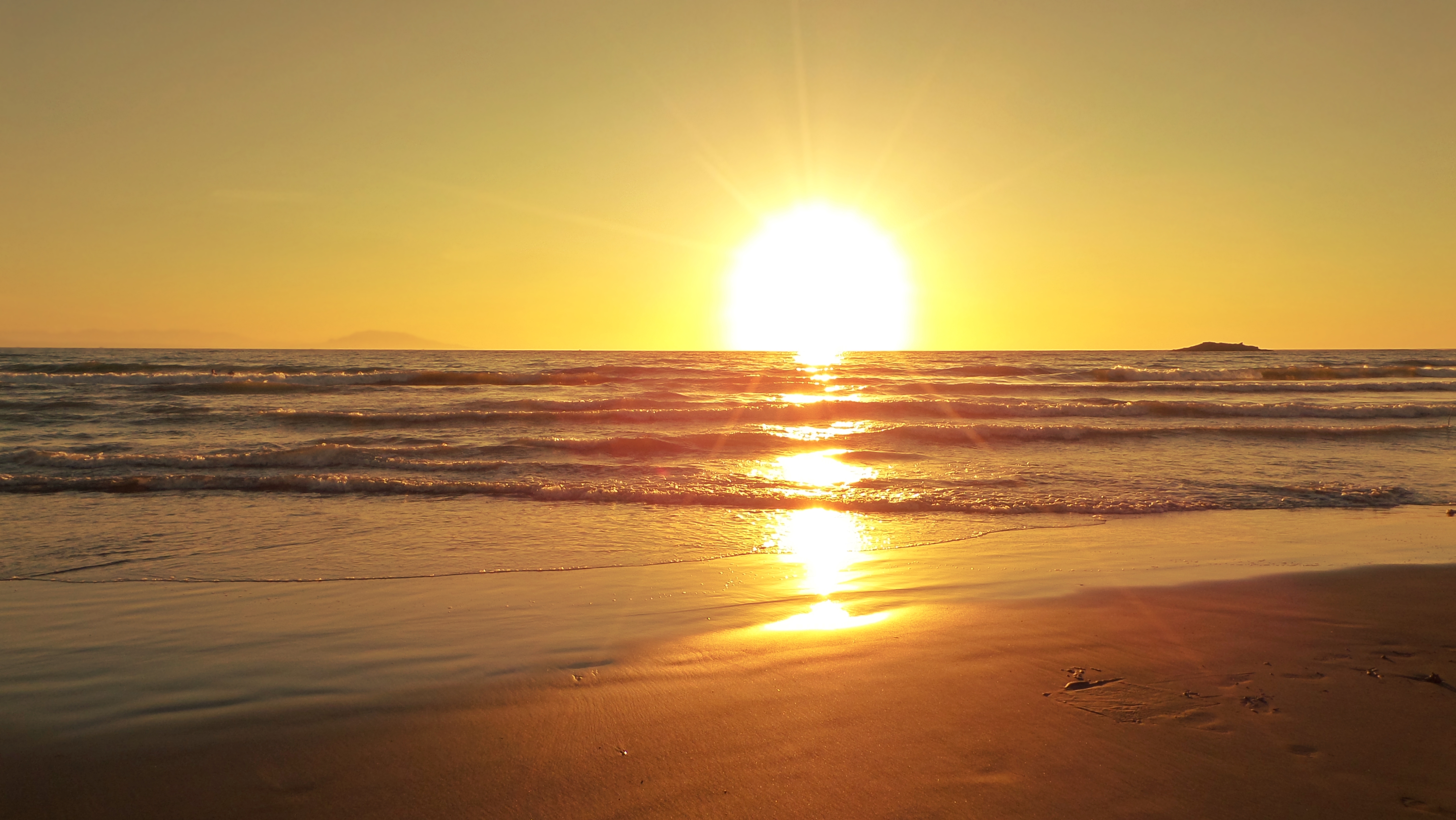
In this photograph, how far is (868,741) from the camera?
3.22m

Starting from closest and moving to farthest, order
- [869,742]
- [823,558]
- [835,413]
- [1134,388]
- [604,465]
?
[869,742] → [823,558] → [604,465] → [835,413] → [1134,388]

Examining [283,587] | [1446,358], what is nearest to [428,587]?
[283,587]

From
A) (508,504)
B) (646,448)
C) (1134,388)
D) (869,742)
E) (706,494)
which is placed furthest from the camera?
(1134,388)

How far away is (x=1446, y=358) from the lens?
63.2 metres

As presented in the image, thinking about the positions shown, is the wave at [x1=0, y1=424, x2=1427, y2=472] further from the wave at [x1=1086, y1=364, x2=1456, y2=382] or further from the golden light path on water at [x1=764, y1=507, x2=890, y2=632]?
the wave at [x1=1086, y1=364, x2=1456, y2=382]

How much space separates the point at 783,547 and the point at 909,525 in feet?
5.86

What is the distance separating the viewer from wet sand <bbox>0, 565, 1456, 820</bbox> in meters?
2.78

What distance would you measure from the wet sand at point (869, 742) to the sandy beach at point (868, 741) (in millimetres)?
12

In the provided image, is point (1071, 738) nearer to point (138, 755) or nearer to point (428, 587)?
point (138, 755)

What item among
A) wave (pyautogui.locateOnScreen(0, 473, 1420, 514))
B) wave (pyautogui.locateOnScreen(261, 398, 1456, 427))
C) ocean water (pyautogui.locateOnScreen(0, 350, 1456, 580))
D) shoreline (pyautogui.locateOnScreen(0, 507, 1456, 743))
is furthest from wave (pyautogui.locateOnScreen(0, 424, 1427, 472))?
shoreline (pyautogui.locateOnScreen(0, 507, 1456, 743))

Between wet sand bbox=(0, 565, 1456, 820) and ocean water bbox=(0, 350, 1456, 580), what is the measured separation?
3026 mm

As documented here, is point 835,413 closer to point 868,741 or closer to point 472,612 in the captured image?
point 472,612

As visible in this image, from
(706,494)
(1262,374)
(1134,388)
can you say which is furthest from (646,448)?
(1262,374)

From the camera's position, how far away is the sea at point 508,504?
4.48 m
